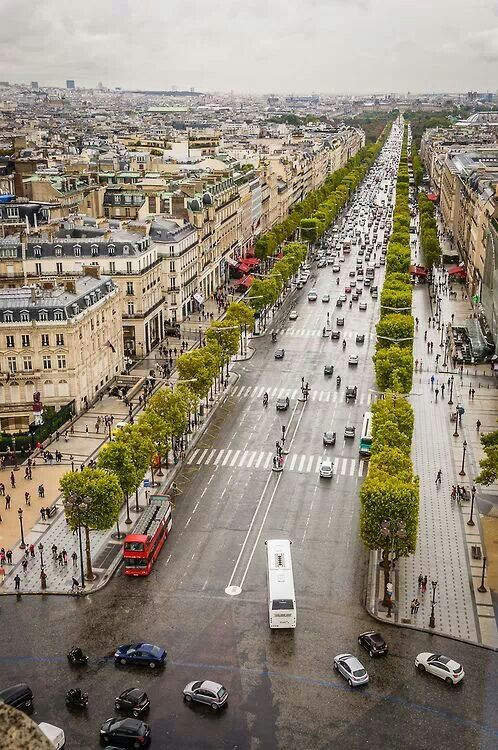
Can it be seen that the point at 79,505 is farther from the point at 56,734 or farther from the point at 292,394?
the point at 292,394

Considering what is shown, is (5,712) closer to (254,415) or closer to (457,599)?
(457,599)

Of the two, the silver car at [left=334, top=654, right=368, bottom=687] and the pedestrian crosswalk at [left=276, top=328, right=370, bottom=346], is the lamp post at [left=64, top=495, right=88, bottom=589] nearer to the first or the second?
the silver car at [left=334, top=654, right=368, bottom=687]

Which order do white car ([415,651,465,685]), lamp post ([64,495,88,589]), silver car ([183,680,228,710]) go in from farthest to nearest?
1. lamp post ([64,495,88,589])
2. white car ([415,651,465,685])
3. silver car ([183,680,228,710])

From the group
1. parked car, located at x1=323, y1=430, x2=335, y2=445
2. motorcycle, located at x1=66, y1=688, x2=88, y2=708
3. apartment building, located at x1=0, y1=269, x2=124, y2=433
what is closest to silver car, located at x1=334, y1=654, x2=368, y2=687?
motorcycle, located at x1=66, y1=688, x2=88, y2=708

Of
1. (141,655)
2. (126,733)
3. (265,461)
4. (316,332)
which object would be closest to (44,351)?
(265,461)

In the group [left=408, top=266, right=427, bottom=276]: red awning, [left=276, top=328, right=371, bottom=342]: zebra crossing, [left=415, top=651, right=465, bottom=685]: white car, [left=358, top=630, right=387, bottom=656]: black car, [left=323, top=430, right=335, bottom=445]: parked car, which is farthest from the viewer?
[left=408, top=266, right=427, bottom=276]: red awning

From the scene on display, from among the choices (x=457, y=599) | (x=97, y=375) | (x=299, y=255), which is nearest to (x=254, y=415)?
(x=97, y=375)
